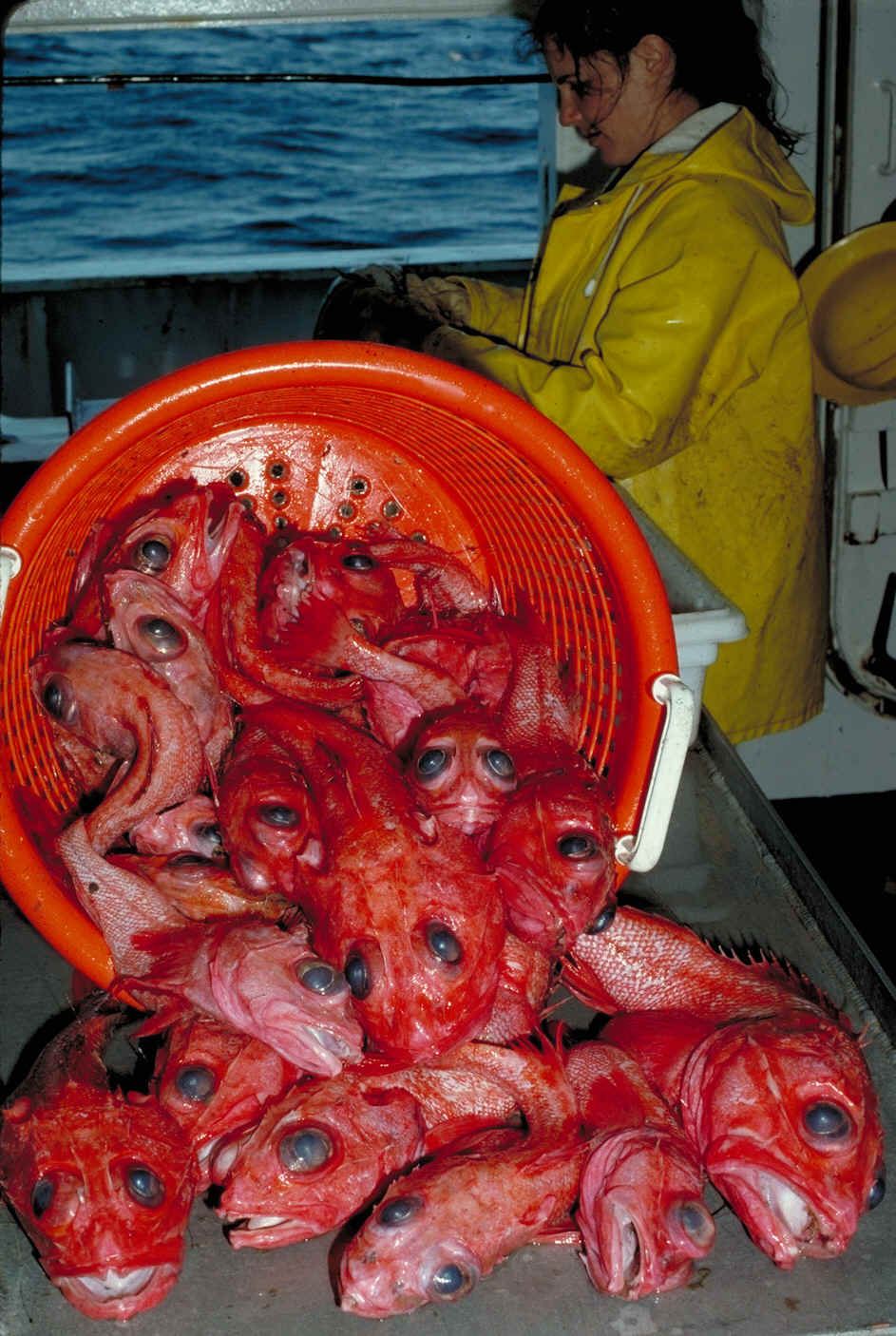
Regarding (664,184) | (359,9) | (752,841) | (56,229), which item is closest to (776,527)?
(664,184)

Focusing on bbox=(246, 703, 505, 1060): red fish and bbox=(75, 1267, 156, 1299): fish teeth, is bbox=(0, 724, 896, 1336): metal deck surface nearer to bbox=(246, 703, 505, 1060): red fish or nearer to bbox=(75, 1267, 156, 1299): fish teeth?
bbox=(75, 1267, 156, 1299): fish teeth

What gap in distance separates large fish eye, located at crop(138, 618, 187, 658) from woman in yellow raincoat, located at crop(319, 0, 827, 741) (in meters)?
1.18

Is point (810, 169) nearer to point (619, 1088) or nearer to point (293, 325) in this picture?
point (293, 325)

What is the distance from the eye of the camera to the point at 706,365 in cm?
287

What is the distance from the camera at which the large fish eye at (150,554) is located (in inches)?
70.3

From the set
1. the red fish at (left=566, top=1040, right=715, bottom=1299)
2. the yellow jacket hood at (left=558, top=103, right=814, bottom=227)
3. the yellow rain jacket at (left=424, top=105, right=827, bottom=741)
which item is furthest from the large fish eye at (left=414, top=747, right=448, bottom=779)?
the yellow jacket hood at (left=558, top=103, right=814, bottom=227)

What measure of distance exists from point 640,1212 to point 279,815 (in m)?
0.61

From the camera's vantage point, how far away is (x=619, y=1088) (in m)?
1.64

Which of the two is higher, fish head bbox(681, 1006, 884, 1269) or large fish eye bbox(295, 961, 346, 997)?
large fish eye bbox(295, 961, 346, 997)

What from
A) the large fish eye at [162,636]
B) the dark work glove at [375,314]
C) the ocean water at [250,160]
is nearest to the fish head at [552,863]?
the large fish eye at [162,636]

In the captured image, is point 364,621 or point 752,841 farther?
point 752,841

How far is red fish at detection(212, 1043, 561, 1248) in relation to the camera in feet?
4.85

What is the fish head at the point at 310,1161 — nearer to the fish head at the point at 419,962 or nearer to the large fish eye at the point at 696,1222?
the fish head at the point at 419,962

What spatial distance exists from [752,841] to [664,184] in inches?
59.4
